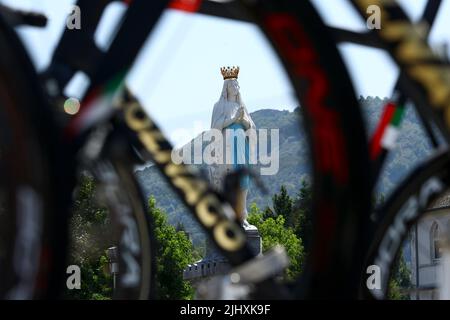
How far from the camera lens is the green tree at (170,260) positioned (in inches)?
2891

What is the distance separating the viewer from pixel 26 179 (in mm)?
6176

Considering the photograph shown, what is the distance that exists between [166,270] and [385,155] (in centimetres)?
6823

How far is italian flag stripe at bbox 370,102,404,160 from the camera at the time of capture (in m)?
10.3

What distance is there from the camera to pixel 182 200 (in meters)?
8.17

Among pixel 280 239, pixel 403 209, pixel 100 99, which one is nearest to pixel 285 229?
pixel 280 239

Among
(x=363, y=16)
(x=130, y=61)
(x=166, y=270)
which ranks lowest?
(x=130, y=61)

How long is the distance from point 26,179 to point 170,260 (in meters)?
75.0

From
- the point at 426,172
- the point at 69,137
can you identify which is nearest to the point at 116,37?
the point at 69,137

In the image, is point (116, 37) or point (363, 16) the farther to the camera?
point (363, 16)

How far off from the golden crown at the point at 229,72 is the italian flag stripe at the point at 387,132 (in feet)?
225

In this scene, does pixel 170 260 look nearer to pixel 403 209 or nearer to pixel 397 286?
pixel 397 286

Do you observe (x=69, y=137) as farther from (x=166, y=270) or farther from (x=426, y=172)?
(x=166, y=270)

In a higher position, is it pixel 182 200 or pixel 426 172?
pixel 426 172

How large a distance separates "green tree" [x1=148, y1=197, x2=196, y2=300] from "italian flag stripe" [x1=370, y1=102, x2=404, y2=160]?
59.8 meters
